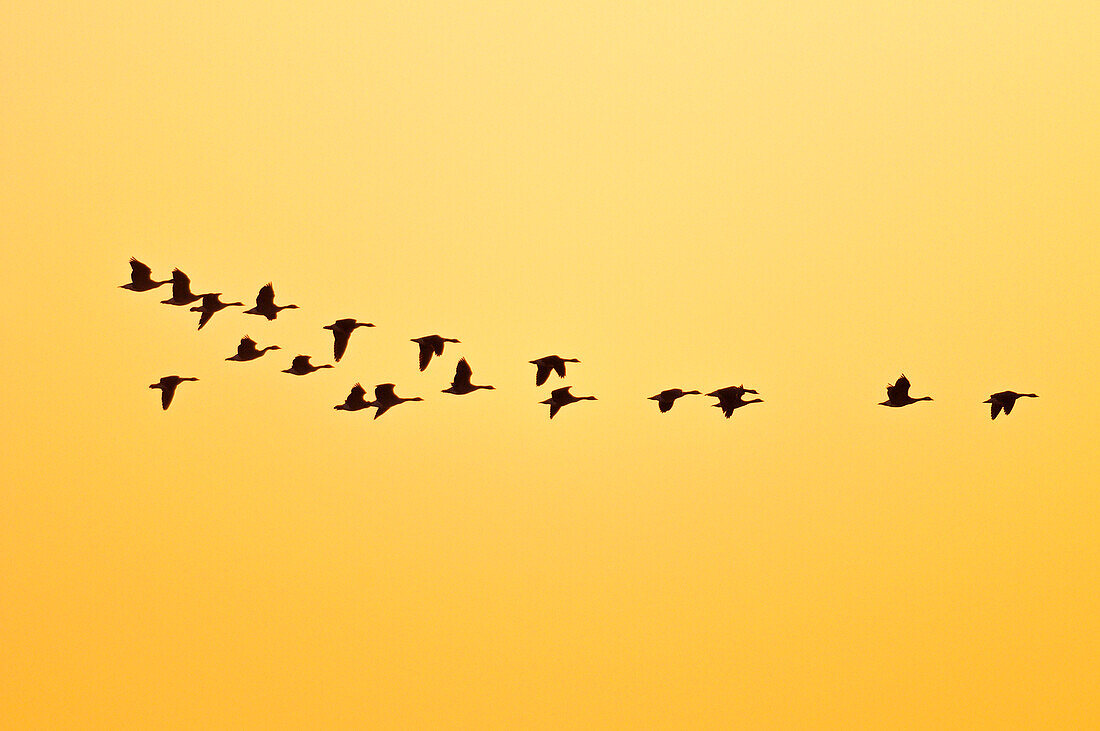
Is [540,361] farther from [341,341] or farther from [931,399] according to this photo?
[931,399]

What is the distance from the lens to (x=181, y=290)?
21.8 meters

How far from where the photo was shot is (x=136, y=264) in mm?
21875

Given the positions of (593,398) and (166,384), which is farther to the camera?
(593,398)

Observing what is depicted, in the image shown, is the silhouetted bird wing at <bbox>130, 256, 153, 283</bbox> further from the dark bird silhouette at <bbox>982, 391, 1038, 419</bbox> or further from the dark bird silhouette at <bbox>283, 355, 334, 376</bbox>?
the dark bird silhouette at <bbox>982, 391, 1038, 419</bbox>

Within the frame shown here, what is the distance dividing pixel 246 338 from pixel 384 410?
2.32m

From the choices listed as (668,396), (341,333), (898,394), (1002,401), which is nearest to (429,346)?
(341,333)

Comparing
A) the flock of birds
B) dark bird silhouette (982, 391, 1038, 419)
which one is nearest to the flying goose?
the flock of birds

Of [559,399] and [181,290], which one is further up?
[181,290]

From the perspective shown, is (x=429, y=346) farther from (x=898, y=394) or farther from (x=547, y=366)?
(x=898, y=394)

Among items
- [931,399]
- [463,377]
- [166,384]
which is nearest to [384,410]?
[463,377]

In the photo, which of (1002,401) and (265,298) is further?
(1002,401)

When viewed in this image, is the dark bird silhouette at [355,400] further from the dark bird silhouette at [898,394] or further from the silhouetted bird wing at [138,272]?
the dark bird silhouette at [898,394]

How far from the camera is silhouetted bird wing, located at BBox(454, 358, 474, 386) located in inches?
889

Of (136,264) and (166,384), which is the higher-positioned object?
(136,264)
